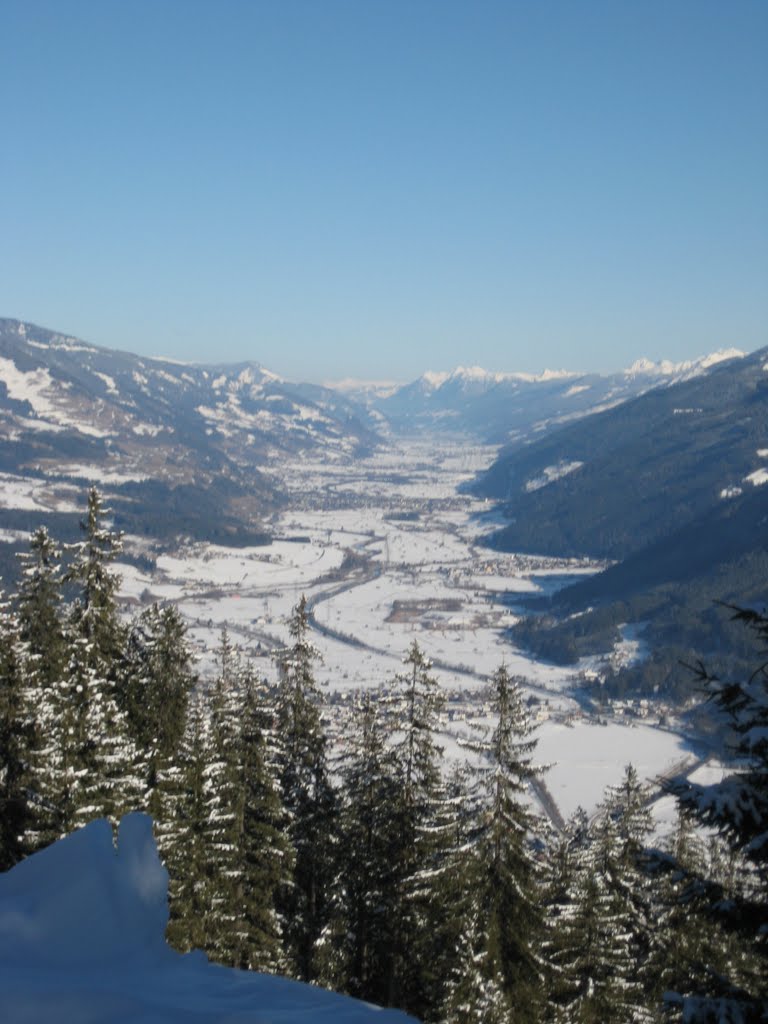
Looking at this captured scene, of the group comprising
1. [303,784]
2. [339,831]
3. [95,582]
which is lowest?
[339,831]

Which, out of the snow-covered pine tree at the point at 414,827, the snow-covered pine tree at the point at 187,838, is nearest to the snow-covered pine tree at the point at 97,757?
the snow-covered pine tree at the point at 187,838

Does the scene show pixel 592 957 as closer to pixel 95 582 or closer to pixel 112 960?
pixel 95 582

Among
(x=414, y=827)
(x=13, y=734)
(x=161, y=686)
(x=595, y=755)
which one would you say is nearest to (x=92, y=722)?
(x=13, y=734)

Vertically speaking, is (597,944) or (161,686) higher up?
(161,686)

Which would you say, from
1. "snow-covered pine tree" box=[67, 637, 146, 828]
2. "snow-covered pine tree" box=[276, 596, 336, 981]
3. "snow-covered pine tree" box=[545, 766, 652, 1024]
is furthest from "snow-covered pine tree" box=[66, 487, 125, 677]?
"snow-covered pine tree" box=[545, 766, 652, 1024]

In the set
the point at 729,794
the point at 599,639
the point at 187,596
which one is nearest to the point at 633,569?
the point at 599,639

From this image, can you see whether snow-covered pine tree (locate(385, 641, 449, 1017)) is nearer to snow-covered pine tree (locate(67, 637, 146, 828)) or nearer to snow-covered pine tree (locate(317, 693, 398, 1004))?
snow-covered pine tree (locate(317, 693, 398, 1004))

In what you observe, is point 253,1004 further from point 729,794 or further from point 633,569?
point 633,569
